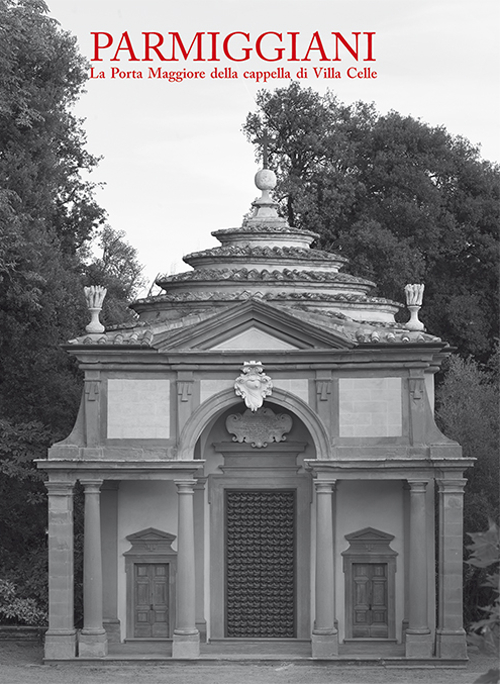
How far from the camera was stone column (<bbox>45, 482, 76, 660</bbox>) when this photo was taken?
25031mm

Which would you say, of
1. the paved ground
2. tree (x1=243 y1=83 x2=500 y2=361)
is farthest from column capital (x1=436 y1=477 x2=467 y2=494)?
tree (x1=243 y1=83 x2=500 y2=361)

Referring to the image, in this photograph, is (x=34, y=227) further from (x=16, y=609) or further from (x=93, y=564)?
(x=93, y=564)

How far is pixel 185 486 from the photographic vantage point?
25156 mm

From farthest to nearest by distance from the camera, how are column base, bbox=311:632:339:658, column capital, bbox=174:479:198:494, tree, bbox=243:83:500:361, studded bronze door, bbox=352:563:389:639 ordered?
tree, bbox=243:83:500:361 → studded bronze door, bbox=352:563:389:639 → column capital, bbox=174:479:198:494 → column base, bbox=311:632:339:658

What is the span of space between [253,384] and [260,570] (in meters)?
3.66

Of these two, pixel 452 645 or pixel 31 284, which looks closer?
pixel 452 645

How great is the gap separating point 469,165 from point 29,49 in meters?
16.1

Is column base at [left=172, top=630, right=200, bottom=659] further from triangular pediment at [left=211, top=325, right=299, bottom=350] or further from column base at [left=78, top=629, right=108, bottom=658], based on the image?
triangular pediment at [left=211, top=325, right=299, bottom=350]

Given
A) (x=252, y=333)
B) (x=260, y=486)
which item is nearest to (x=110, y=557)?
(x=260, y=486)

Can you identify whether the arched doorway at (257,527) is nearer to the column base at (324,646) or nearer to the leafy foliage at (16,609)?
the column base at (324,646)

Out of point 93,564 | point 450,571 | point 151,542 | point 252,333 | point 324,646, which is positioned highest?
point 252,333

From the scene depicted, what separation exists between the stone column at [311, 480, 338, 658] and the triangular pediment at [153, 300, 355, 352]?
2.48m

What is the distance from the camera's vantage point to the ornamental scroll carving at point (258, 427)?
86.7 ft

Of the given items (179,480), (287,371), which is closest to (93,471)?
(179,480)
